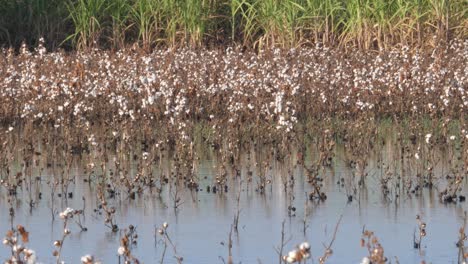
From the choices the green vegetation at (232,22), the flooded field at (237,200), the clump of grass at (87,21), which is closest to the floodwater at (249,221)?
the flooded field at (237,200)

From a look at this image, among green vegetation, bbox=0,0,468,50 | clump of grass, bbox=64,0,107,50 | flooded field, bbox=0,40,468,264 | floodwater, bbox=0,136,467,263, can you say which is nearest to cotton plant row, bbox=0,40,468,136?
flooded field, bbox=0,40,468,264

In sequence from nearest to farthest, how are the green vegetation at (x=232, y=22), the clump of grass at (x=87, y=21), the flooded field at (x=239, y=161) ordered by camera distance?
the flooded field at (x=239, y=161) < the green vegetation at (x=232, y=22) < the clump of grass at (x=87, y=21)

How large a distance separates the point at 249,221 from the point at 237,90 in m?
6.13

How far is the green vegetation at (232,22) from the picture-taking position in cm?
2145

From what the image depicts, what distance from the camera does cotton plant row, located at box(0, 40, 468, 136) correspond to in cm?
1409

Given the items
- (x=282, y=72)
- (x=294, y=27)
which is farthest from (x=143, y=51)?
(x=282, y=72)

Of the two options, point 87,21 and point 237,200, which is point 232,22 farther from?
point 237,200

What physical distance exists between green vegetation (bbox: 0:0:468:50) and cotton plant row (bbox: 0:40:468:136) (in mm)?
2318

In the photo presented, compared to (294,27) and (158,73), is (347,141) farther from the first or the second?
(294,27)

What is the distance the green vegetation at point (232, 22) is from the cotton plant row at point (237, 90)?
2318 millimetres

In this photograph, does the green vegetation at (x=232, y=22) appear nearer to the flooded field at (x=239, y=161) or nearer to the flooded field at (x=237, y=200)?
the flooded field at (x=239, y=161)

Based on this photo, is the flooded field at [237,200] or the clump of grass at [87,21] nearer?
the flooded field at [237,200]

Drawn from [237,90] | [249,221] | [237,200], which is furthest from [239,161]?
[237,90]

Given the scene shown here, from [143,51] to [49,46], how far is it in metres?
2.88
